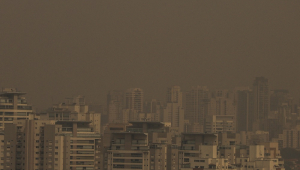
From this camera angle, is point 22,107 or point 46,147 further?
point 22,107

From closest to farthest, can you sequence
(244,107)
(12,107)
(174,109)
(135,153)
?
(135,153), (12,107), (244,107), (174,109)

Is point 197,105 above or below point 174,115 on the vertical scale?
above

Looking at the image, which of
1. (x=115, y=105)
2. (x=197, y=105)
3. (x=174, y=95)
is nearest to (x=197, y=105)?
(x=197, y=105)

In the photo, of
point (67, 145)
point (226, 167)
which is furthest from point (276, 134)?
point (226, 167)

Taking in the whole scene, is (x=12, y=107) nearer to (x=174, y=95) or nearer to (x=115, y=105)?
(x=115, y=105)

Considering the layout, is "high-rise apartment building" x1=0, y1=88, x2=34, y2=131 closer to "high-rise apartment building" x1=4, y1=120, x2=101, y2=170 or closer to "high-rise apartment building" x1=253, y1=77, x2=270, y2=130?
"high-rise apartment building" x1=4, y1=120, x2=101, y2=170

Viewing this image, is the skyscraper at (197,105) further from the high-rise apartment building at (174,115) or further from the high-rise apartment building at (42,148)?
the high-rise apartment building at (42,148)

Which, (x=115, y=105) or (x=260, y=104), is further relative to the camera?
(x=260, y=104)

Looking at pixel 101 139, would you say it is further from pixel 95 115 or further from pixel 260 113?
pixel 260 113
